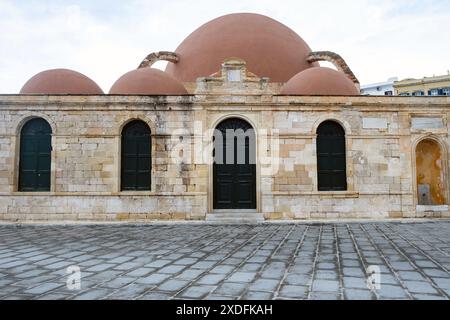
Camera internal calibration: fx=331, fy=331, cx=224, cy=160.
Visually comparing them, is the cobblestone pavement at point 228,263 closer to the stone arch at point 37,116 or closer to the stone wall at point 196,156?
the stone wall at point 196,156

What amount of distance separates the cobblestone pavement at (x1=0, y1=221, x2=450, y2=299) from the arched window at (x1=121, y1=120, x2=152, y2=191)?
202 cm

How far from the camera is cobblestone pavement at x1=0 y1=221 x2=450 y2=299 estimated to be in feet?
11.9

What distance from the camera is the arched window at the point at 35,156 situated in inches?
405

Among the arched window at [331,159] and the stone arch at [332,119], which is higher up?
the stone arch at [332,119]

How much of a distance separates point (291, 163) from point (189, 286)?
7039 mm

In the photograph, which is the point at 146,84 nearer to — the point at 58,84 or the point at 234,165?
the point at 58,84

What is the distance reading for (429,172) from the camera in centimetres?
1110

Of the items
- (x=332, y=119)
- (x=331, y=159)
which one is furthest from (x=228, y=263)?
(x=332, y=119)

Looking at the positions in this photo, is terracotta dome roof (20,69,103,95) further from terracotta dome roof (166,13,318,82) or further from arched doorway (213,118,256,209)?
arched doorway (213,118,256,209)

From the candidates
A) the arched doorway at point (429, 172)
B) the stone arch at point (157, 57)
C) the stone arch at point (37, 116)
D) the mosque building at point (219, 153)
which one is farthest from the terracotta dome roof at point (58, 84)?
the arched doorway at point (429, 172)

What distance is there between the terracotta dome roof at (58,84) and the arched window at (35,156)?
1.20 metres

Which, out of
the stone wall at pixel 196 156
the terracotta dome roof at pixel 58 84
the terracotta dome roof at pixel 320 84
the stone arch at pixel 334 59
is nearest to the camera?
the stone wall at pixel 196 156
